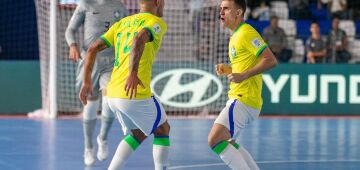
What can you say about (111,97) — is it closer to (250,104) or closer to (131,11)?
(250,104)

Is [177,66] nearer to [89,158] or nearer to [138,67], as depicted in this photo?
[89,158]

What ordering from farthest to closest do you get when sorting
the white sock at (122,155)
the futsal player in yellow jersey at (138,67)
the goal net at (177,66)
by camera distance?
the goal net at (177,66) < the white sock at (122,155) < the futsal player in yellow jersey at (138,67)

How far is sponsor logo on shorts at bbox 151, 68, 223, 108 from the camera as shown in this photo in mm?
16438

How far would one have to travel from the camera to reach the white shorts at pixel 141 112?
734 centimetres

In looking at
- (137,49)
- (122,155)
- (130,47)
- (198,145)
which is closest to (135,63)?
(137,49)

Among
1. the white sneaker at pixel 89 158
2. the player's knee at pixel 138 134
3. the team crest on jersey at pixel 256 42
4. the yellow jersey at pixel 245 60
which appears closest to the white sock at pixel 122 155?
the player's knee at pixel 138 134

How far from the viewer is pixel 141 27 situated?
7.29 m

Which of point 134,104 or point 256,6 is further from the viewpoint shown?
point 256,6

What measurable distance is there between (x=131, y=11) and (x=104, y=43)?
32.4 feet

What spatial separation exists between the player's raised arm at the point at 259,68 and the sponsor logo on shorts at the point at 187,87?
8941 millimetres

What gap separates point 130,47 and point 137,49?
0.72ft

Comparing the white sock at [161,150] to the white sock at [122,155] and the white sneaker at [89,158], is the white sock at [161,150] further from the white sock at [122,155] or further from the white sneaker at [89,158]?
the white sneaker at [89,158]

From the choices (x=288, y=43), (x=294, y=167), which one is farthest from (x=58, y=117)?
(x=294, y=167)

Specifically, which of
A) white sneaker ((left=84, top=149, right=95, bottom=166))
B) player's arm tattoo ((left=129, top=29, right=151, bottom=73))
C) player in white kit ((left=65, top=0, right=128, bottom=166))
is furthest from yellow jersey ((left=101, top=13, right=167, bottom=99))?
player in white kit ((left=65, top=0, right=128, bottom=166))
